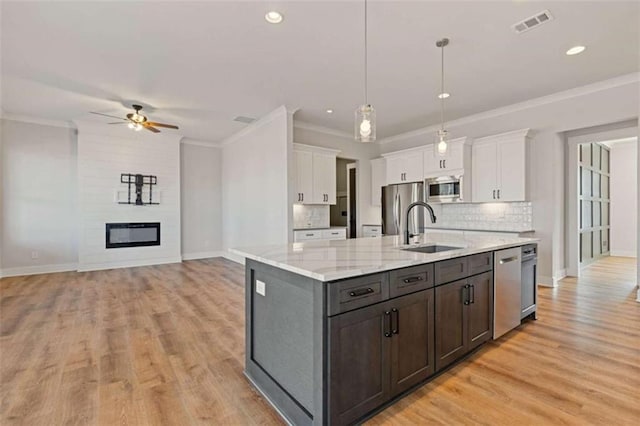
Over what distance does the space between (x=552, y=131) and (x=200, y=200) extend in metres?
7.46

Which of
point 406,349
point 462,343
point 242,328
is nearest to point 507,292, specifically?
point 462,343

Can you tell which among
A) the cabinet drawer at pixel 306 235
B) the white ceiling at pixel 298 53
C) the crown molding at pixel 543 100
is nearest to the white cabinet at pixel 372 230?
the cabinet drawer at pixel 306 235

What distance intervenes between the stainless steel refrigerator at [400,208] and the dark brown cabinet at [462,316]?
11.5 feet

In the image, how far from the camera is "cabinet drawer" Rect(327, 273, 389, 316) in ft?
5.07

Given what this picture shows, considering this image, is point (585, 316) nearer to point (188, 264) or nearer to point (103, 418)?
point (103, 418)

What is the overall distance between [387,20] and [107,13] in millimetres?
2470

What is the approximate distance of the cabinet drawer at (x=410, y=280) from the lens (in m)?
1.83

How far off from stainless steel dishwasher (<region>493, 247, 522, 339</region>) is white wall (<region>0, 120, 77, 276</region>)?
24.6 feet

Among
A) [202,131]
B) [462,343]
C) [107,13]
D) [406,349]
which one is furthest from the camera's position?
[202,131]

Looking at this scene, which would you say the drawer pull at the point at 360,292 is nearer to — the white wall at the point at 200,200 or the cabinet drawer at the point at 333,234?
the cabinet drawer at the point at 333,234

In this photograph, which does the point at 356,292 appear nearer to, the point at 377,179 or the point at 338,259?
the point at 338,259

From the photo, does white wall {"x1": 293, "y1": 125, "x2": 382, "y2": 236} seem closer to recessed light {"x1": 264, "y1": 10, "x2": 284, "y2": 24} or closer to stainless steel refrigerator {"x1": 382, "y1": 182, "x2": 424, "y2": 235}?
stainless steel refrigerator {"x1": 382, "y1": 182, "x2": 424, "y2": 235}

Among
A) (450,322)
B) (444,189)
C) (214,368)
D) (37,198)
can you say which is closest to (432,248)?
(450,322)

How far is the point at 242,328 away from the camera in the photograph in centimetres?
316
